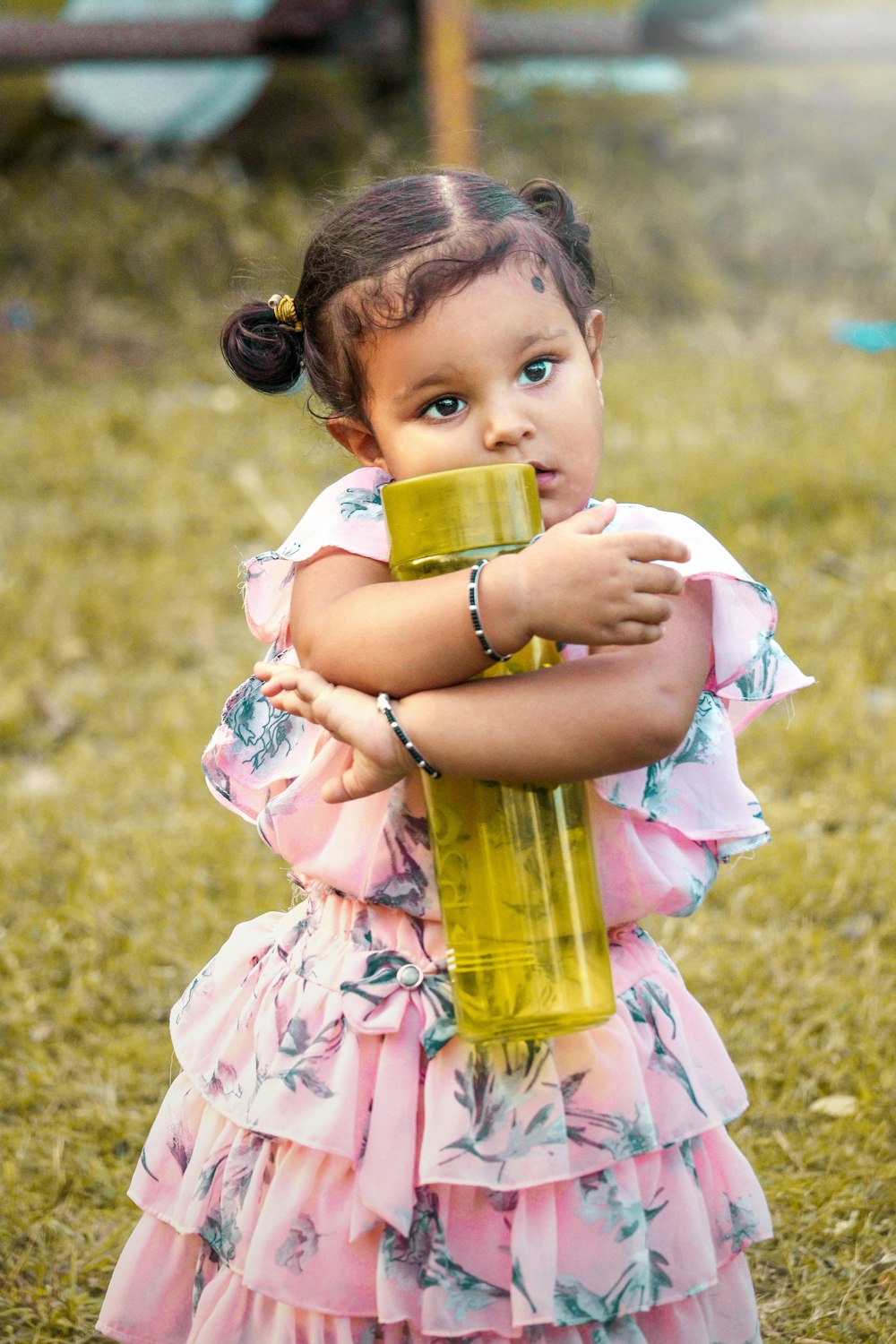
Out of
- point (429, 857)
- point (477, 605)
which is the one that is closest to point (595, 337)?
point (477, 605)

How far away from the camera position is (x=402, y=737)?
Answer: 4.55ft

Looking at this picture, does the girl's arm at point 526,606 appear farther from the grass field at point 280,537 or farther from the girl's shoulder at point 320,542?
the grass field at point 280,537

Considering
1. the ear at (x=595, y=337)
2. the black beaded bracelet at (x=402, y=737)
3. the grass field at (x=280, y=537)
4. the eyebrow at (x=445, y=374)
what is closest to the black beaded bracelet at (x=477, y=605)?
the black beaded bracelet at (x=402, y=737)

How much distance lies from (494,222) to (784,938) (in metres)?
1.59

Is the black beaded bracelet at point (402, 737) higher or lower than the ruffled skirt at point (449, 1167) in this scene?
higher

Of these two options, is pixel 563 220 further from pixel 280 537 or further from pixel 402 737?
pixel 280 537

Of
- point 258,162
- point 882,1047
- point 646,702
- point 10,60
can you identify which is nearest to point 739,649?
point 646,702

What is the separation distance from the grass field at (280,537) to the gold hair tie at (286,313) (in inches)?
6.4

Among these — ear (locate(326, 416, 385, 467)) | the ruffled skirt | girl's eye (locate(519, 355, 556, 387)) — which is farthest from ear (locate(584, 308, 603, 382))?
the ruffled skirt

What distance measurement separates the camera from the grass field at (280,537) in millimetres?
2277

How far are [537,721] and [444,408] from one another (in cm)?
34

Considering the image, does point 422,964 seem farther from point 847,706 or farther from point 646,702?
point 847,706

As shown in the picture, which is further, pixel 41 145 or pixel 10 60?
pixel 41 145

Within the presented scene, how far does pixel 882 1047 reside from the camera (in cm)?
240
